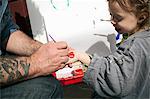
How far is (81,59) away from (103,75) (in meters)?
0.13

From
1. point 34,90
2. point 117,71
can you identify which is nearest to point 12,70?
point 34,90

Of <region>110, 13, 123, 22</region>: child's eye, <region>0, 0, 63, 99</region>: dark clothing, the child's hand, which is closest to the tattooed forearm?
<region>0, 0, 63, 99</region>: dark clothing

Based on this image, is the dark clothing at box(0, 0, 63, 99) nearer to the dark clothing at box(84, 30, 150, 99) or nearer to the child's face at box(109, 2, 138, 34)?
the dark clothing at box(84, 30, 150, 99)

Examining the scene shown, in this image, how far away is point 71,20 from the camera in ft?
5.39

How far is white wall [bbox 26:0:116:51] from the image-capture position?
1600mm

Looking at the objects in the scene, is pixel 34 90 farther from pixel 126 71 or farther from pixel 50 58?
pixel 126 71

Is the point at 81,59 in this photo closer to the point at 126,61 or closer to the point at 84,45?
the point at 126,61

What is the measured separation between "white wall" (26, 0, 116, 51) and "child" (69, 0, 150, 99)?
43 centimetres

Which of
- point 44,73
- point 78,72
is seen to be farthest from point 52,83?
point 78,72

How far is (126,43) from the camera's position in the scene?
1181mm

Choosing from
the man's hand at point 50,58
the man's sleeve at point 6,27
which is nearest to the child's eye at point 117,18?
the man's hand at point 50,58

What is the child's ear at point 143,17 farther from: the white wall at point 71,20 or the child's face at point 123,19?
the white wall at point 71,20

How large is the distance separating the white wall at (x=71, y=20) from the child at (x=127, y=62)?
17.1 inches

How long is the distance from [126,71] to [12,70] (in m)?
0.43
